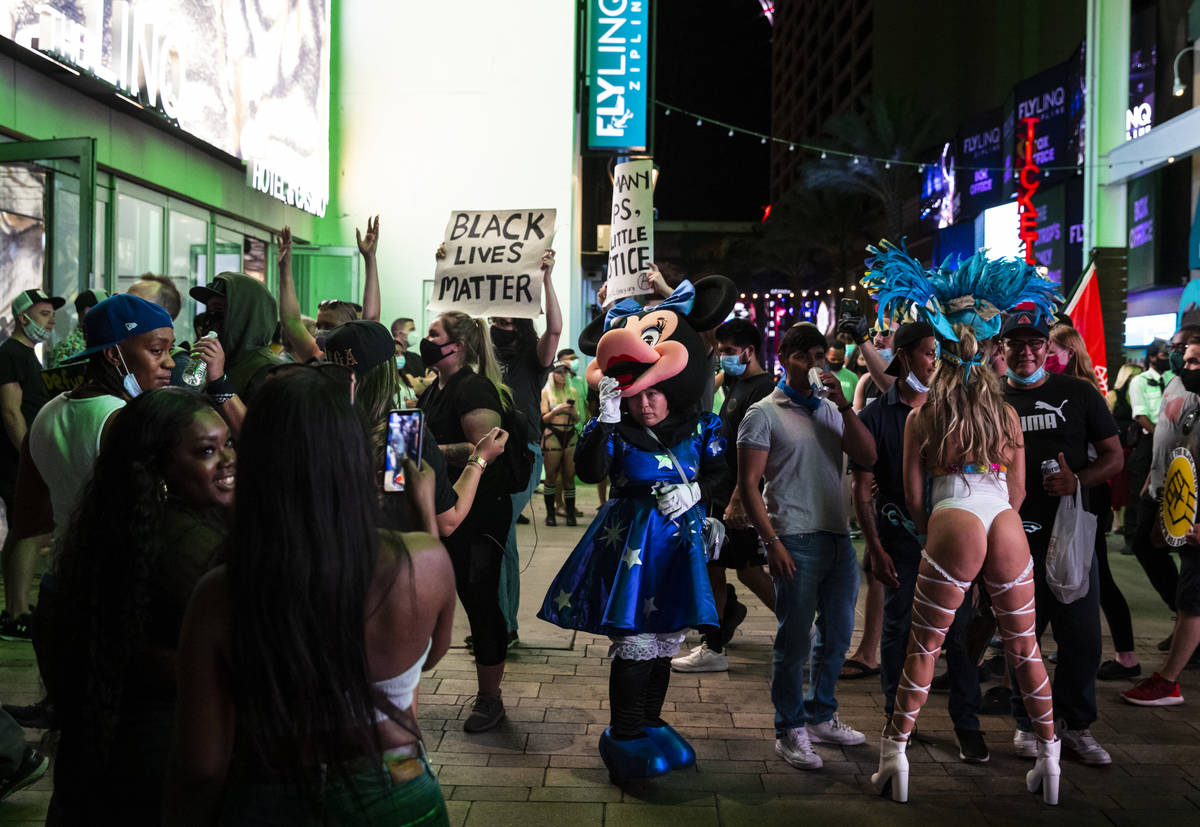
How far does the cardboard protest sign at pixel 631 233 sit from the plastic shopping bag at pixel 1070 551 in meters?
2.43

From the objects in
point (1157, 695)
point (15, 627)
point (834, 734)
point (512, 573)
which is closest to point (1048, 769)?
point (834, 734)

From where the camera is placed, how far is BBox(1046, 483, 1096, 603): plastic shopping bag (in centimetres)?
468

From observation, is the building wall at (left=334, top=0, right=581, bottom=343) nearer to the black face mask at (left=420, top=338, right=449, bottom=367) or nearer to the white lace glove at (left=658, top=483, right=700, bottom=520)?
the black face mask at (left=420, top=338, right=449, bottom=367)

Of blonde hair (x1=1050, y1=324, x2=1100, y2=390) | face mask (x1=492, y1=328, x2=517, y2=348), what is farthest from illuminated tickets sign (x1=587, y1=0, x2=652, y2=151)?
blonde hair (x1=1050, y1=324, x2=1100, y2=390)

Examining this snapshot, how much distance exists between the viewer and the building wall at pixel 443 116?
16.6 meters

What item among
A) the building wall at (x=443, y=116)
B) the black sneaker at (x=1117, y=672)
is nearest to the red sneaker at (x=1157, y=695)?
the black sneaker at (x=1117, y=672)

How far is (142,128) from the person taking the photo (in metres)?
11.4

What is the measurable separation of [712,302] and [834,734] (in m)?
2.04

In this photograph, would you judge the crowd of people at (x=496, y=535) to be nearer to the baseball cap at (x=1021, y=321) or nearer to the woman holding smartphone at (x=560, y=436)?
the baseball cap at (x=1021, y=321)

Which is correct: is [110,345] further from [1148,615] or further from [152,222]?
[152,222]

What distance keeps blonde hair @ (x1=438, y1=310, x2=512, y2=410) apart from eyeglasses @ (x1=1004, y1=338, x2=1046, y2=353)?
2.36 metres

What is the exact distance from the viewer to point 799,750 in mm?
4652

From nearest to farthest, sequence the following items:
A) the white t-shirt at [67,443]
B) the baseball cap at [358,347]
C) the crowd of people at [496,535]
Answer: the crowd of people at [496,535] < the white t-shirt at [67,443] < the baseball cap at [358,347]

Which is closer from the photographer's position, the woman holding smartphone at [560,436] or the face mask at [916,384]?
the face mask at [916,384]
